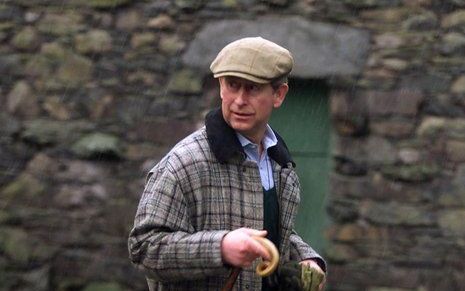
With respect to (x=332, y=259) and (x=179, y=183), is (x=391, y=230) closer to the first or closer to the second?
(x=332, y=259)

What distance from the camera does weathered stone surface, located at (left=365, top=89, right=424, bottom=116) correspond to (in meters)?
5.57

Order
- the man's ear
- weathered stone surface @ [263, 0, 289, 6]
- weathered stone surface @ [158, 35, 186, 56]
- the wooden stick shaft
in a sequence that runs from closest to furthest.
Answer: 1. the wooden stick shaft
2. the man's ear
3. weathered stone surface @ [263, 0, 289, 6]
4. weathered stone surface @ [158, 35, 186, 56]

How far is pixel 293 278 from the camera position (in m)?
3.09

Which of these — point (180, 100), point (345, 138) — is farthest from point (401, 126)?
point (180, 100)

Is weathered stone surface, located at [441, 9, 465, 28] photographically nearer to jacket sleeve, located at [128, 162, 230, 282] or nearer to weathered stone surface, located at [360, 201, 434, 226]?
weathered stone surface, located at [360, 201, 434, 226]

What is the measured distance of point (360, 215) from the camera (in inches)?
222

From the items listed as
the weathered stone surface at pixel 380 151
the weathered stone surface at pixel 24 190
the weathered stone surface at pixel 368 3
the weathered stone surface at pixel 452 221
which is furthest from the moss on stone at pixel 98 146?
the weathered stone surface at pixel 452 221

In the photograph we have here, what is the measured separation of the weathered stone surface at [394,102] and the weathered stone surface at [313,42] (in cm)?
18

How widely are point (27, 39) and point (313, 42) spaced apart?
169cm

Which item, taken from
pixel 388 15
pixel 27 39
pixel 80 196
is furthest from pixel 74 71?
pixel 388 15

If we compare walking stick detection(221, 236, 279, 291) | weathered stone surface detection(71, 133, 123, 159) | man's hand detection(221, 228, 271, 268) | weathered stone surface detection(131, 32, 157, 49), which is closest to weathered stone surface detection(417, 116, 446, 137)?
weathered stone surface detection(131, 32, 157, 49)

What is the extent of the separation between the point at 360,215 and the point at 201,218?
2826 mm

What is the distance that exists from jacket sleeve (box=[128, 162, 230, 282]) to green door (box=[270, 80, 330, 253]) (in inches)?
116

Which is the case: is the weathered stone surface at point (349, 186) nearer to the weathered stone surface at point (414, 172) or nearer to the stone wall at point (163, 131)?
the stone wall at point (163, 131)
